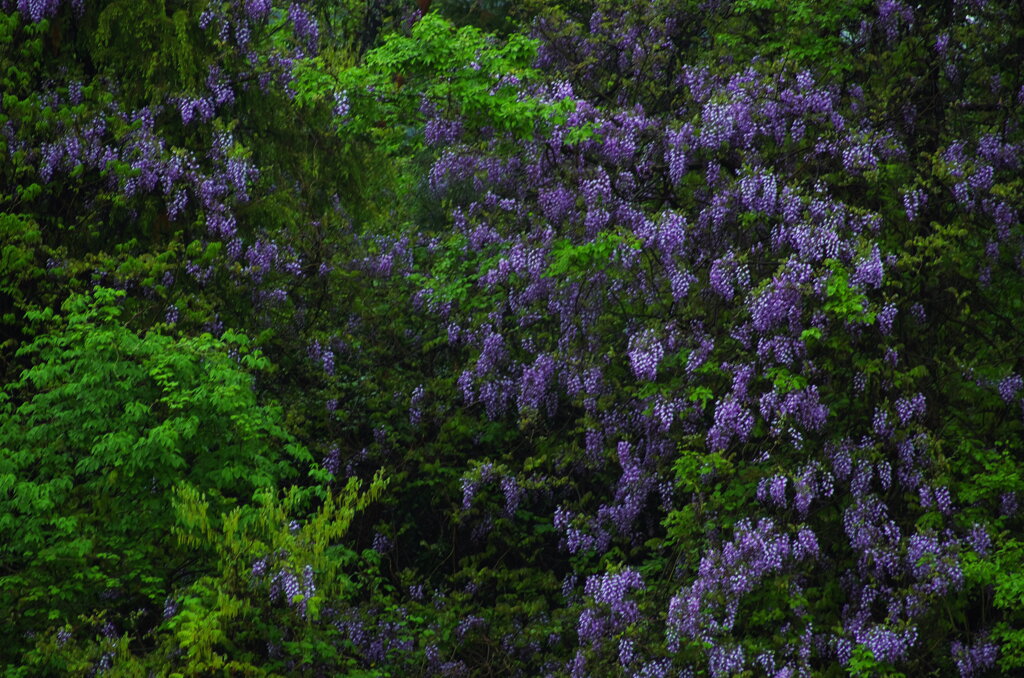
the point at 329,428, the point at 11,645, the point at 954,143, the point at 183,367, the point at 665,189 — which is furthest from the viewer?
the point at 329,428

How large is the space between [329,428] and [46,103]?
425cm

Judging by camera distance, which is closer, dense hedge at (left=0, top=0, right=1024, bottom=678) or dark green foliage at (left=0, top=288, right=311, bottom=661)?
dark green foliage at (left=0, top=288, right=311, bottom=661)

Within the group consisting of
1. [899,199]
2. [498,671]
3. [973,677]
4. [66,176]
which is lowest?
[973,677]

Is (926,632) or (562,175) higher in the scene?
(562,175)

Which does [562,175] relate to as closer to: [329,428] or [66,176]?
[329,428]

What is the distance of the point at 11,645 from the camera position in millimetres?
8703

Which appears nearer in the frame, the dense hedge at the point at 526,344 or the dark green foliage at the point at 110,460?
the dark green foliage at the point at 110,460

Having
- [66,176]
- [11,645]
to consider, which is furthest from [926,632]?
[66,176]

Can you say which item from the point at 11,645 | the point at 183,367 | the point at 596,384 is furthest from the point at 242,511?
the point at 596,384

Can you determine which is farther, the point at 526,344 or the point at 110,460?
the point at 526,344

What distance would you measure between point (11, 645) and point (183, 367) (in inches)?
86.6

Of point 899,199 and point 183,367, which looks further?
point 899,199

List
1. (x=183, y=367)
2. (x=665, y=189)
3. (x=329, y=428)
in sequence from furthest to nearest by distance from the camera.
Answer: (x=329, y=428), (x=665, y=189), (x=183, y=367)

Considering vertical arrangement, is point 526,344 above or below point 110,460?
above
